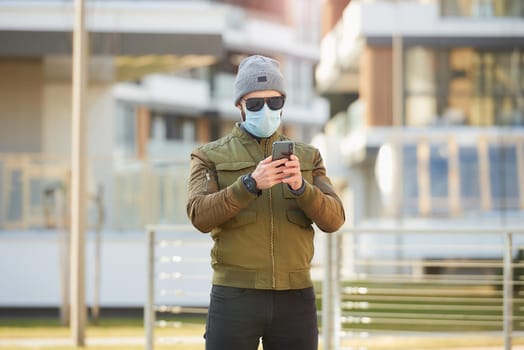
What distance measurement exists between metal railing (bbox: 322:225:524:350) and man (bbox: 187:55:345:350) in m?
3.01

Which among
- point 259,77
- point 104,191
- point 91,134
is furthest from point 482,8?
point 259,77

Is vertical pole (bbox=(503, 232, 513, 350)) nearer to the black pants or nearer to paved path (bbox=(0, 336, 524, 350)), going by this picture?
paved path (bbox=(0, 336, 524, 350))

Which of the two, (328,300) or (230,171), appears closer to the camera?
(230,171)

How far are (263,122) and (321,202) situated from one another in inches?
11.3

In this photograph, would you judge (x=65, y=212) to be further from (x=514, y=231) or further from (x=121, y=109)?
(x=121, y=109)

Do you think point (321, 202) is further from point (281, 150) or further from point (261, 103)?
point (261, 103)

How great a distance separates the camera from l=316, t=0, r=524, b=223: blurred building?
22.9 m

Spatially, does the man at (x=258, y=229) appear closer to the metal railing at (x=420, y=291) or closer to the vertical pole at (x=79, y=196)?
the metal railing at (x=420, y=291)

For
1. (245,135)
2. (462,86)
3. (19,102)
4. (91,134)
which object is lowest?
(245,135)

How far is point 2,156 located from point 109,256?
5.78ft

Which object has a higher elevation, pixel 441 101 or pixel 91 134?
pixel 441 101

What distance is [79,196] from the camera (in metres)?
10.4

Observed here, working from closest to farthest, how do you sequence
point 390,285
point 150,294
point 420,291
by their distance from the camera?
point 420,291
point 150,294
point 390,285

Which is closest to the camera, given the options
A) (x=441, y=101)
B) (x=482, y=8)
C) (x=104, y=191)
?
(x=104, y=191)
